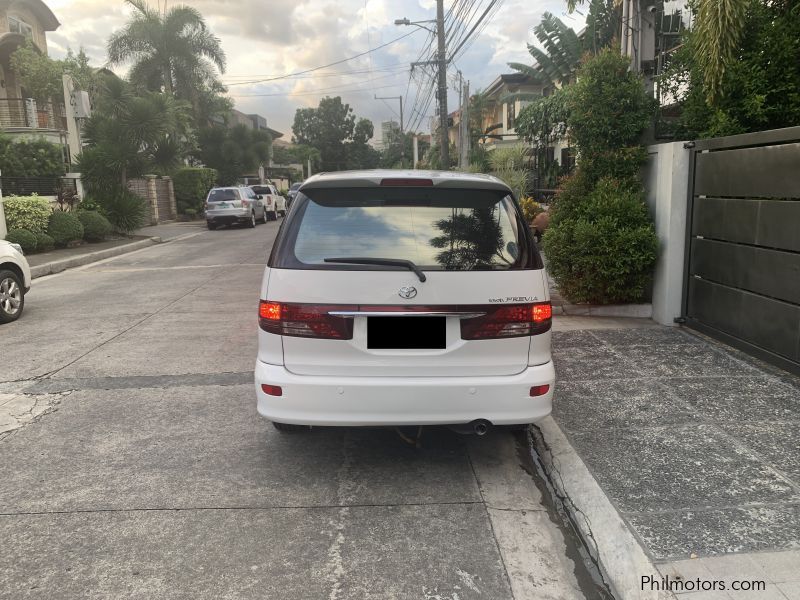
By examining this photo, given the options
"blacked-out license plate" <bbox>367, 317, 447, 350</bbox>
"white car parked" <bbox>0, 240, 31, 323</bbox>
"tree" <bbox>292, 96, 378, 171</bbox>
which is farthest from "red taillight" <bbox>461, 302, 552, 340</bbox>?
"tree" <bbox>292, 96, 378, 171</bbox>

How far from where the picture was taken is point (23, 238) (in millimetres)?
15102

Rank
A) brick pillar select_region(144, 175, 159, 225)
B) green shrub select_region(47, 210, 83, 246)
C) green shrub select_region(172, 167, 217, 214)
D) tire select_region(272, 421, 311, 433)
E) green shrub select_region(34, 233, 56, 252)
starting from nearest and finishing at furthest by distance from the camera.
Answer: tire select_region(272, 421, 311, 433), green shrub select_region(34, 233, 56, 252), green shrub select_region(47, 210, 83, 246), brick pillar select_region(144, 175, 159, 225), green shrub select_region(172, 167, 217, 214)

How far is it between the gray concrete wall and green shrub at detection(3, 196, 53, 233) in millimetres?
14218

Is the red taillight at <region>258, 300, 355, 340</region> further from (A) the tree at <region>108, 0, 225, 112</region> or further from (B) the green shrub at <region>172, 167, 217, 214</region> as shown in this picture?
(A) the tree at <region>108, 0, 225, 112</region>

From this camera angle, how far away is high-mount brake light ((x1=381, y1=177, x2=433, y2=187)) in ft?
12.8

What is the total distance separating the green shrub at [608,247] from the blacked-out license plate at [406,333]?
434cm

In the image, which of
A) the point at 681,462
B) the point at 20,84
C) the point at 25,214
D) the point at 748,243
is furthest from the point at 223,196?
the point at 681,462

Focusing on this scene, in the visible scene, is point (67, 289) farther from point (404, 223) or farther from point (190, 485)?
point (404, 223)

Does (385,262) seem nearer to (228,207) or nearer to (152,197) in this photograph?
(228,207)

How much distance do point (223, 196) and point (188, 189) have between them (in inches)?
260

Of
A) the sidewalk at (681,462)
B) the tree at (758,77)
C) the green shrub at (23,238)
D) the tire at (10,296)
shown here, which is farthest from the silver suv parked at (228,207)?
the sidewalk at (681,462)

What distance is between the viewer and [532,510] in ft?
12.3

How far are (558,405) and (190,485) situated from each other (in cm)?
270

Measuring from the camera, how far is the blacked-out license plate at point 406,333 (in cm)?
367
